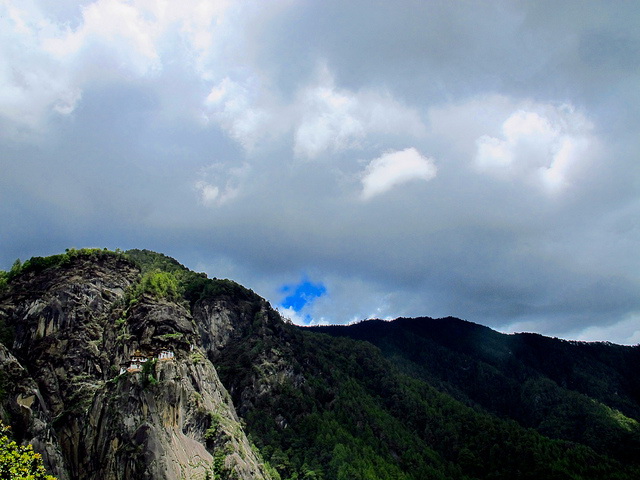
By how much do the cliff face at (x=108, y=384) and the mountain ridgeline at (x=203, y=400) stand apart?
1.03 feet

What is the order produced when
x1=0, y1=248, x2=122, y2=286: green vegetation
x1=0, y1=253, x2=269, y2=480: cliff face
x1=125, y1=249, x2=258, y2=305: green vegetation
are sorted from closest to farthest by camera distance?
x1=0, y1=253, x2=269, y2=480: cliff face → x1=0, y1=248, x2=122, y2=286: green vegetation → x1=125, y1=249, x2=258, y2=305: green vegetation

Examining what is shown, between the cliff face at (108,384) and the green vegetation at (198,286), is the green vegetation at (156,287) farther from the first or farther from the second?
the green vegetation at (198,286)

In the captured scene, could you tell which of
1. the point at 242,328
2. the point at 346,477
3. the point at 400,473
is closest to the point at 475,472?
the point at 400,473

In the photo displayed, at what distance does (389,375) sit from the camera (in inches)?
7810

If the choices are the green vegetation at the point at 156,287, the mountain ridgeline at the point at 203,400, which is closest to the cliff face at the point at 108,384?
the mountain ridgeline at the point at 203,400

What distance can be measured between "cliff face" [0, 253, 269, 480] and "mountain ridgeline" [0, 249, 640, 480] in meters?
0.31

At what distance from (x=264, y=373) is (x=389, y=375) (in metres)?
65.5

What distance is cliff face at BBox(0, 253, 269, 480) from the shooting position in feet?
259

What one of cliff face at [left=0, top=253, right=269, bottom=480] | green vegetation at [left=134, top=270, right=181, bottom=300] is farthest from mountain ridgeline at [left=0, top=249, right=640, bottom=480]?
green vegetation at [left=134, top=270, right=181, bottom=300]

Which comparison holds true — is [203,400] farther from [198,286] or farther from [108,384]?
[198,286]

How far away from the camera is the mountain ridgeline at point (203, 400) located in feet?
271

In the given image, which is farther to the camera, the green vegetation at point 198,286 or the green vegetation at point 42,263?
the green vegetation at point 198,286

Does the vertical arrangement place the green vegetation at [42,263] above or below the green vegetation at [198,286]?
below

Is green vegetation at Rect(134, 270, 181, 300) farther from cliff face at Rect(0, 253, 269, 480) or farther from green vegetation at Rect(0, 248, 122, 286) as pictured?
green vegetation at Rect(0, 248, 122, 286)
